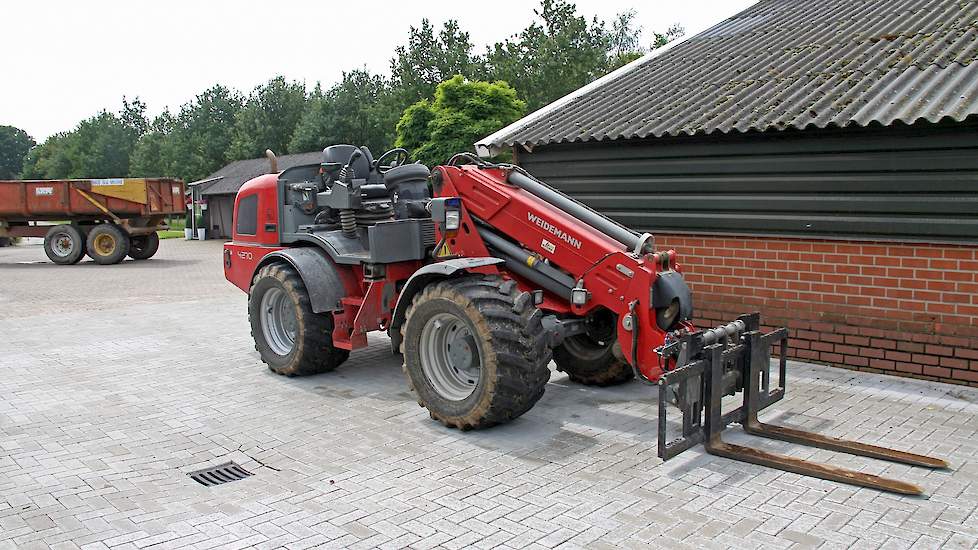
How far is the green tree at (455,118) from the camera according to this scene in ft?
103

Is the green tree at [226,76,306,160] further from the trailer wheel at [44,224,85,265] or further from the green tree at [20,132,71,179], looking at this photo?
the green tree at [20,132,71,179]

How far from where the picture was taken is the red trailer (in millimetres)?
23172

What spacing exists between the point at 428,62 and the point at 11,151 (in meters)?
99.2

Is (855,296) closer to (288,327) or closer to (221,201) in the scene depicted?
(288,327)

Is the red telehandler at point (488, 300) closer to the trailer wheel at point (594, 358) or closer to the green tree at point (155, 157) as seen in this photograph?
the trailer wheel at point (594, 358)

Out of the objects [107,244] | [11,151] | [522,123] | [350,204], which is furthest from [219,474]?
[11,151]

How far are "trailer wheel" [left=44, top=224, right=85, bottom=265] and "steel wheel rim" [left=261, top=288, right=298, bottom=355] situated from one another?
58.8 feet

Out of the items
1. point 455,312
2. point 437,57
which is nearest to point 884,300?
point 455,312

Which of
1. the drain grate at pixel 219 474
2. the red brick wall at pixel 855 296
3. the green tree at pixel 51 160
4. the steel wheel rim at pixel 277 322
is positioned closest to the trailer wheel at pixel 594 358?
the red brick wall at pixel 855 296

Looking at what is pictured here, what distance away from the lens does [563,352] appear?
7.75 m

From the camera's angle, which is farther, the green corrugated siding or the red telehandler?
the green corrugated siding

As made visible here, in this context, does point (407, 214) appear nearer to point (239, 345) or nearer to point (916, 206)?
point (239, 345)

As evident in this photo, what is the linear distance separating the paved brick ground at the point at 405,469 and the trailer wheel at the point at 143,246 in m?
16.8

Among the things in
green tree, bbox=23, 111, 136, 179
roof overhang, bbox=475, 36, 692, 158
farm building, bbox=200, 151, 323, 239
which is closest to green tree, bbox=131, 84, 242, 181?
green tree, bbox=23, 111, 136, 179
